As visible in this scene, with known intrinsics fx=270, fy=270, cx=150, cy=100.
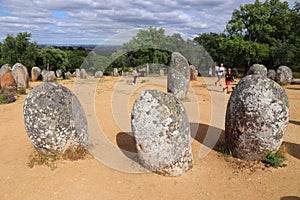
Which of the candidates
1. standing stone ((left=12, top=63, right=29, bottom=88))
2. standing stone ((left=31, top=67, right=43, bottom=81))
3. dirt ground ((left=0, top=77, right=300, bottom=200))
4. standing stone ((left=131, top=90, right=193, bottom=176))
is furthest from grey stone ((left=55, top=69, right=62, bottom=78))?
standing stone ((left=131, top=90, right=193, bottom=176))

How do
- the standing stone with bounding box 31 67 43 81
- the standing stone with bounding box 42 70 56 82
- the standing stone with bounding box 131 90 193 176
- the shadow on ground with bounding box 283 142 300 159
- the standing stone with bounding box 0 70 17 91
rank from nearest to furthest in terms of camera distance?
the standing stone with bounding box 131 90 193 176 < the shadow on ground with bounding box 283 142 300 159 < the standing stone with bounding box 0 70 17 91 < the standing stone with bounding box 42 70 56 82 < the standing stone with bounding box 31 67 43 81

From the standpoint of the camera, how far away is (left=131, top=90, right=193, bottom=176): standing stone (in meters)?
7.15

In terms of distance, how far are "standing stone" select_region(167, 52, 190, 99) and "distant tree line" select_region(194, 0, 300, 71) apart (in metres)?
16.9

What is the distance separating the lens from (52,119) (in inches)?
312

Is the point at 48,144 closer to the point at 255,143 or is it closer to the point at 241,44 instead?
the point at 255,143

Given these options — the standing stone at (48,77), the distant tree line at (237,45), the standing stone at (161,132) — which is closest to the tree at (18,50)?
the distant tree line at (237,45)

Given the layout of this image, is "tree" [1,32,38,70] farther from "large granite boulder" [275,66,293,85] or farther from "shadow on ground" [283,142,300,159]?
"shadow on ground" [283,142,300,159]

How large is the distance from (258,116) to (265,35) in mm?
28208

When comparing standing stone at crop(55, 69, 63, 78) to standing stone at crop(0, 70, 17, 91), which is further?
standing stone at crop(55, 69, 63, 78)

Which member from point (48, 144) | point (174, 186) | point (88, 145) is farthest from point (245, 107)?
point (48, 144)

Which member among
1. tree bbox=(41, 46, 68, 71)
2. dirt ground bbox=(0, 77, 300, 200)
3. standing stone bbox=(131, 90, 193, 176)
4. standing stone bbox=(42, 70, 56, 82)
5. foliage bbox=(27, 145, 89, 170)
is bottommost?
dirt ground bbox=(0, 77, 300, 200)

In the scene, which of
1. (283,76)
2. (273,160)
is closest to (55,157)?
(273,160)

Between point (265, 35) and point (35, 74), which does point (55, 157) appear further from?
point (265, 35)

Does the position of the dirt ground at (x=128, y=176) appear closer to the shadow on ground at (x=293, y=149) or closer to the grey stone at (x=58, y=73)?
the shadow on ground at (x=293, y=149)
